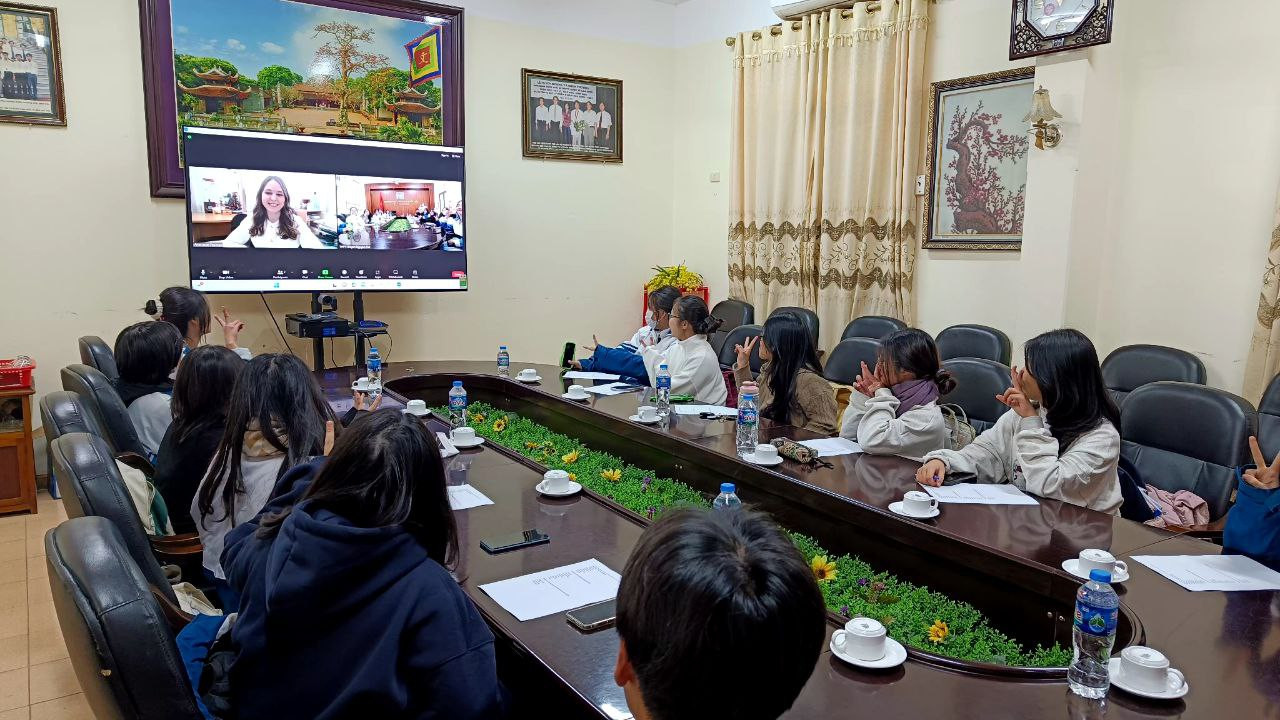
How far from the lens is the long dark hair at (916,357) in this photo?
2.89 meters

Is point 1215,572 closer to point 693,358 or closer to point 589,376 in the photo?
point 693,358

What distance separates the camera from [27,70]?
444 cm

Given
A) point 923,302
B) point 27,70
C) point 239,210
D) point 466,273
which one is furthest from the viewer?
point 466,273

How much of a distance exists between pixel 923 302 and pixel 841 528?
3132 millimetres

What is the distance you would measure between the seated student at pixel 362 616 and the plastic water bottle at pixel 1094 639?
95cm

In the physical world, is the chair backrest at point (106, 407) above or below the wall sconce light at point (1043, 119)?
below

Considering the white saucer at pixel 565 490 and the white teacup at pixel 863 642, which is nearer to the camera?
the white teacup at pixel 863 642

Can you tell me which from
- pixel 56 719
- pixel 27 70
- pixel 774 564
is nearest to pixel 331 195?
pixel 27 70

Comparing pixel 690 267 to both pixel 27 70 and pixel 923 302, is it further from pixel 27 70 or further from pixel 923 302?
pixel 27 70

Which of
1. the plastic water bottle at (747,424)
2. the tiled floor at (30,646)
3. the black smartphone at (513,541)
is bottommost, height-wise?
the tiled floor at (30,646)

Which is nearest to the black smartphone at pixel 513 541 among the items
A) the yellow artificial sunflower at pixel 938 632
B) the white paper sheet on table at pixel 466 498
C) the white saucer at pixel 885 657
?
the white paper sheet on table at pixel 466 498

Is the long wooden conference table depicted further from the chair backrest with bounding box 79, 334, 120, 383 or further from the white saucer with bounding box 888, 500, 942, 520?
the chair backrest with bounding box 79, 334, 120, 383

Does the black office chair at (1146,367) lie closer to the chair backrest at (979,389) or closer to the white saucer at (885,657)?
the chair backrest at (979,389)

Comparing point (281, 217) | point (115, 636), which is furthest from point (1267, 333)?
point (281, 217)
